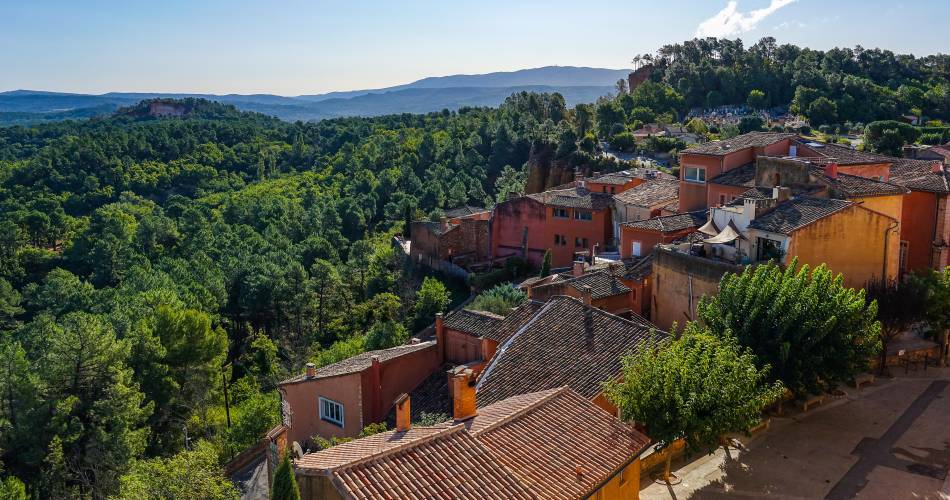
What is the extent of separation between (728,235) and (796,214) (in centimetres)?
211

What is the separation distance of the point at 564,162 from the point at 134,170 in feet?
238

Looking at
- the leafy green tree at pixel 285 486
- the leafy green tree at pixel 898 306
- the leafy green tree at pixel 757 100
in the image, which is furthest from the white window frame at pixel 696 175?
the leafy green tree at pixel 757 100

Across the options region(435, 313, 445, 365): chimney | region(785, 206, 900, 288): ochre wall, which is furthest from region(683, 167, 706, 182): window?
region(435, 313, 445, 365): chimney

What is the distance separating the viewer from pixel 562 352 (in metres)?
19.8

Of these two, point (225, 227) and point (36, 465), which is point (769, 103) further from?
point (36, 465)

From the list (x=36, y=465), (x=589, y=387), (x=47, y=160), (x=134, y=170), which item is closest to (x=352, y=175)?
(x=134, y=170)

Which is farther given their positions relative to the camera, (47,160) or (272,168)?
(272,168)

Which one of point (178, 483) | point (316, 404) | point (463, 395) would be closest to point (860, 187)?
point (463, 395)

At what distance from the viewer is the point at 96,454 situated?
30.2m

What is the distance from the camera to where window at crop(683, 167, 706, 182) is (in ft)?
112

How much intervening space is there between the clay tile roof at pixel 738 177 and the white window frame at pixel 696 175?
2.33 ft

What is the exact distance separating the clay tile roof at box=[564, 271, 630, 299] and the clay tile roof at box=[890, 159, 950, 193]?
38.0 ft

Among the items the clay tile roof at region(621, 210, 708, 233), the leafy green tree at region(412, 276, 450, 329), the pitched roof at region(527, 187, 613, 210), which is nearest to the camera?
the clay tile roof at region(621, 210, 708, 233)

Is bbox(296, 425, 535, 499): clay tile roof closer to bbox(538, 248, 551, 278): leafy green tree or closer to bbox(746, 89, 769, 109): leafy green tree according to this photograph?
bbox(538, 248, 551, 278): leafy green tree
